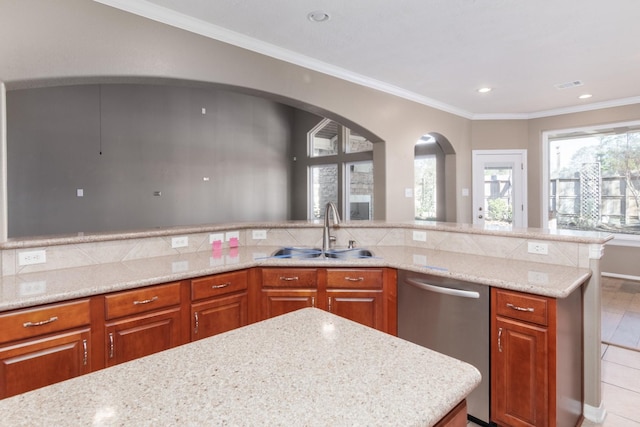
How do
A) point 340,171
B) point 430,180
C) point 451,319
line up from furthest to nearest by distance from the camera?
point 340,171
point 430,180
point 451,319

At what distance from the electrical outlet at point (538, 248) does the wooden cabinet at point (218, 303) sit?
1.93 meters

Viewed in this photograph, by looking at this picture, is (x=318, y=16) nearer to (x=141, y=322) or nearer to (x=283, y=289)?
(x=283, y=289)

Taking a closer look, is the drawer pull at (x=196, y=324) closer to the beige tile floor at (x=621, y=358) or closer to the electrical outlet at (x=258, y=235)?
the electrical outlet at (x=258, y=235)

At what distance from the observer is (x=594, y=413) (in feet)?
6.95

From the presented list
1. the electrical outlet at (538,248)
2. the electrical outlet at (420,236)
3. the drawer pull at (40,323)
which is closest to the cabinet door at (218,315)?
the drawer pull at (40,323)

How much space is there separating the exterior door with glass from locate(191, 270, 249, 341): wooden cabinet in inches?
196

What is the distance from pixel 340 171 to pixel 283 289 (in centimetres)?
536

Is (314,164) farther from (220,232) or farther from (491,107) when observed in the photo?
(220,232)

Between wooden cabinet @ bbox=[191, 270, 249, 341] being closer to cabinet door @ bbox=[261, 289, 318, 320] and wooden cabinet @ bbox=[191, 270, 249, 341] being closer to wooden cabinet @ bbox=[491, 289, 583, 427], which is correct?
cabinet door @ bbox=[261, 289, 318, 320]

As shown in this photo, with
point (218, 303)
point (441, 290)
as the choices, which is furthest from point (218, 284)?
point (441, 290)

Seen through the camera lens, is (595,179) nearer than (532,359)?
No

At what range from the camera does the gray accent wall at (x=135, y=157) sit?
16.6ft

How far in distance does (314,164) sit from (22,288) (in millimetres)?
6595

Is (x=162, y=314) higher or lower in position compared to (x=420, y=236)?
lower
